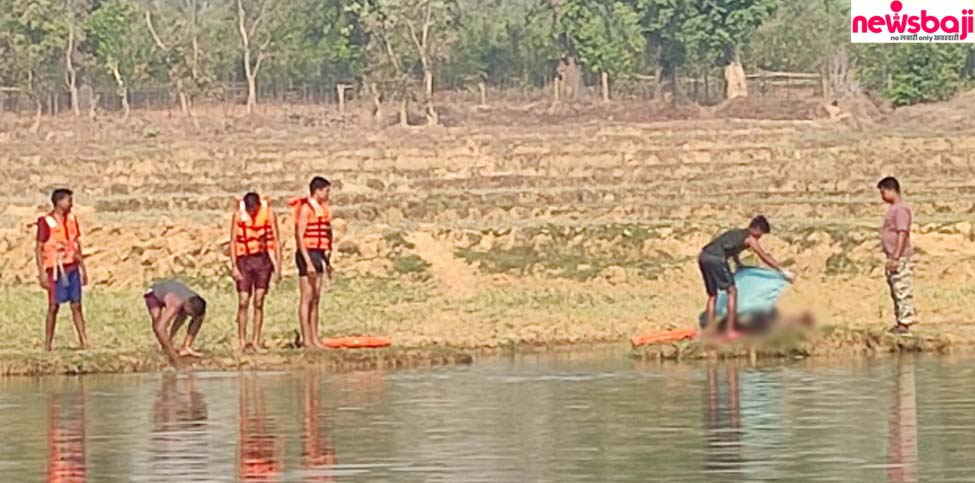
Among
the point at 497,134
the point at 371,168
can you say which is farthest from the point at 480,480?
the point at 497,134

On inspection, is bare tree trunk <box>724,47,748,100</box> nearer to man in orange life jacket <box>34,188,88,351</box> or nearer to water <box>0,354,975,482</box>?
man in orange life jacket <box>34,188,88,351</box>

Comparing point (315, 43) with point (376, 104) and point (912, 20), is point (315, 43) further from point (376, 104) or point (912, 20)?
point (912, 20)

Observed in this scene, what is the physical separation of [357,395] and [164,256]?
41.4 feet

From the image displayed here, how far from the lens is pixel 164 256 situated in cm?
2938

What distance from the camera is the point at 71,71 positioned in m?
85.1

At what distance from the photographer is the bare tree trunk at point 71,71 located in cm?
8438

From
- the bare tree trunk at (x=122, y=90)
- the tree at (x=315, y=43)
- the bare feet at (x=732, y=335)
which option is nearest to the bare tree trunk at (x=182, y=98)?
the bare tree trunk at (x=122, y=90)

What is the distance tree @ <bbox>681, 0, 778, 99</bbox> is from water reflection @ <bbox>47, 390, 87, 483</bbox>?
7007cm

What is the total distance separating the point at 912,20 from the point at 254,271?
47975mm

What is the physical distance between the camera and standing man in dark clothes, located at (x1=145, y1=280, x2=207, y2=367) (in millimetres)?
19266

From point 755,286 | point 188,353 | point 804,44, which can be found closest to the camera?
point 755,286

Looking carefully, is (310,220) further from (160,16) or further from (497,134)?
(160,16)

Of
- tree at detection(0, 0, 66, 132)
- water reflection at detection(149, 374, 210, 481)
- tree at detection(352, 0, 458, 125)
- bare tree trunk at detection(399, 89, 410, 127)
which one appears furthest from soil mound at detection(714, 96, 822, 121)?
water reflection at detection(149, 374, 210, 481)

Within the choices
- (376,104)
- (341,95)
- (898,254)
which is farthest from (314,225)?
(341,95)
